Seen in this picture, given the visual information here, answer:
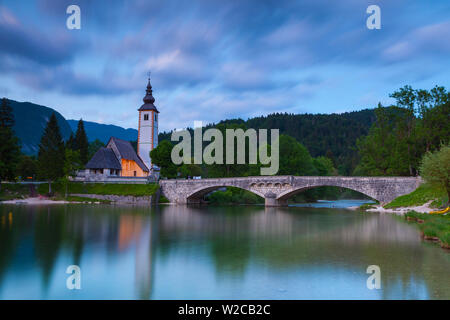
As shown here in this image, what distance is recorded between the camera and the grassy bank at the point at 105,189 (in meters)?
58.8

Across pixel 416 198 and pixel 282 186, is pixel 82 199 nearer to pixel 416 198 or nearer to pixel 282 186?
pixel 282 186

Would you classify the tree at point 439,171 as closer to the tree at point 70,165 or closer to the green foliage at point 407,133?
the green foliage at point 407,133

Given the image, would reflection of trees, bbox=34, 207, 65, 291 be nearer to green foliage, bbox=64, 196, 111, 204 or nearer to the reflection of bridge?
green foliage, bbox=64, 196, 111, 204

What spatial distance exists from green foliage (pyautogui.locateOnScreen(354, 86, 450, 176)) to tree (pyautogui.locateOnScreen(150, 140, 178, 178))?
31878 millimetres

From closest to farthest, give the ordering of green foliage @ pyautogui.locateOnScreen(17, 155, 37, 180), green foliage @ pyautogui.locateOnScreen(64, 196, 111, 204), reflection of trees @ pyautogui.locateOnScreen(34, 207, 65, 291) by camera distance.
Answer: reflection of trees @ pyautogui.locateOnScreen(34, 207, 65, 291) → green foliage @ pyautogui.locateOnScreen(64, 196, 111, 204) → green foliage @ pyautogui.locateOnScreen(17, 155, 37, 180)

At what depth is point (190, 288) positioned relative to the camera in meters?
11.4

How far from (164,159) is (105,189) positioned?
11077 mm

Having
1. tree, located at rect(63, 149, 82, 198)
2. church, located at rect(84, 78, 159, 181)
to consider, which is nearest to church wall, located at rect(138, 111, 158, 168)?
church, located at rect(84, 78, 159, 181)

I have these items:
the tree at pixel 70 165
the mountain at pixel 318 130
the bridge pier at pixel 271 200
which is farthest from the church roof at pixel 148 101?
the mountain at pixel 318 130

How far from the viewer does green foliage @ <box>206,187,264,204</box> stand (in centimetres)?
6594

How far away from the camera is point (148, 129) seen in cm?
7038

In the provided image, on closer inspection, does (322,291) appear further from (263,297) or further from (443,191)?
(443,191)

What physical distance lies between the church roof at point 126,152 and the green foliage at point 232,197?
→ 1409 cm
